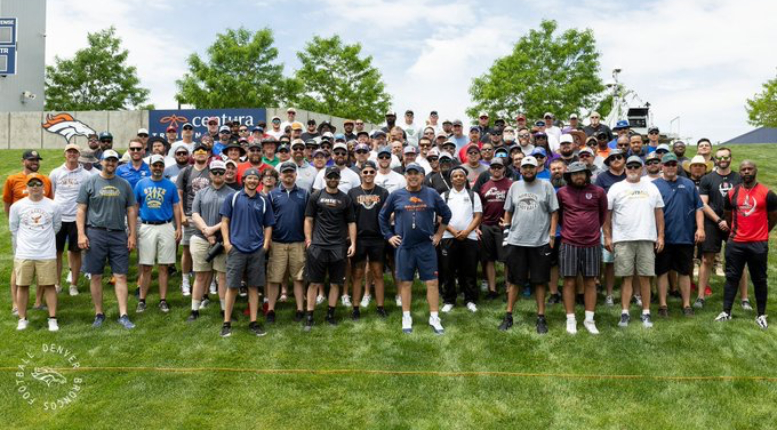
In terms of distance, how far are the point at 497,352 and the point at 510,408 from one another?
113 centimetres

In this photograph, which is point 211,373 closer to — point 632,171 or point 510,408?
point 510,408

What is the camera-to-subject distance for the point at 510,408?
4.60m

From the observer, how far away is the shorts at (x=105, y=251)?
6.36 meters

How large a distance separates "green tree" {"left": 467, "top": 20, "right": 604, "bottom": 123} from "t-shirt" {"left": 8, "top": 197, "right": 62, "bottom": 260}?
29580mm

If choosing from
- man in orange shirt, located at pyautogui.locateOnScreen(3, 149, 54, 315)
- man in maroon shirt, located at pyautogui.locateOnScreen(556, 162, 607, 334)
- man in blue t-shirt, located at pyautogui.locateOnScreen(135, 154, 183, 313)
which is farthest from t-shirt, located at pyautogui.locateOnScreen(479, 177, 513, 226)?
man in orange shirt, located at pyautogui.locateOnScreen(3, 149, 54, 315)

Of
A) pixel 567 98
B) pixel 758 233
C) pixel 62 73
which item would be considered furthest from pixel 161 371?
pixel 62 73

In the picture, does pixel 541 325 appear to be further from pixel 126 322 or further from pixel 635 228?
pixel 126 322

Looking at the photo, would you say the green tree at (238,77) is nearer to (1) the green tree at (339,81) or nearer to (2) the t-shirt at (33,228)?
(1) the green tree at (339,81)

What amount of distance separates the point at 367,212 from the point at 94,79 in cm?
3777

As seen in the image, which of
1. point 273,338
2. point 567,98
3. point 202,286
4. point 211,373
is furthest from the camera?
point 567,98

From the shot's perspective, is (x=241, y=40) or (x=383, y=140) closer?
(x=383, y=140)

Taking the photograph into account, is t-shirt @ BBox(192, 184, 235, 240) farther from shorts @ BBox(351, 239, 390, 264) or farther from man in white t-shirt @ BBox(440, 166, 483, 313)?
man in white t-shirt @ BBox(440, 166, 483, 313)

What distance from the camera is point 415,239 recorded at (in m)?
6.32

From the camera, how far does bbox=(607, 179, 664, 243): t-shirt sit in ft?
20.6
